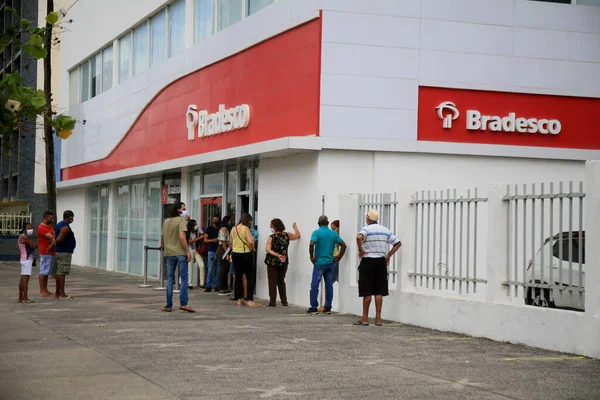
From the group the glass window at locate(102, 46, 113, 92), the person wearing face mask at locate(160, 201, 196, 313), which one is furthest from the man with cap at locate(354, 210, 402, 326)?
the glass window at locate(102, 46, 113, 92)

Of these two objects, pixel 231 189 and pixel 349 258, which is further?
pixel 231 189

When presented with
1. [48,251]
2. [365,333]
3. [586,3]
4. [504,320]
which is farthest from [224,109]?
[504,320]

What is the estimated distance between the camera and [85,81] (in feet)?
125

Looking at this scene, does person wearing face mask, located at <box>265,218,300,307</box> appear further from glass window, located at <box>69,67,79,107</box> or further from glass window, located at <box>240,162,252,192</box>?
glass window, located at <box>69,67,79,107</box>

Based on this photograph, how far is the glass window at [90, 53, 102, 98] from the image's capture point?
35812 millimetres

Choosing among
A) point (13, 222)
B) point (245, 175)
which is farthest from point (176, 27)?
point (13, 222)

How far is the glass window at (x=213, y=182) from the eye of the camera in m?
23.9

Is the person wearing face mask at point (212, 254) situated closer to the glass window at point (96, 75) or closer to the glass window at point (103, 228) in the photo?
the glass window at point (103, 228)

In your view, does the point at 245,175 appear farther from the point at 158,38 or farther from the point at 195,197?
the point at 158,38

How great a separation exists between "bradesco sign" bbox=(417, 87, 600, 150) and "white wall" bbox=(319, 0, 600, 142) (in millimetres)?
182

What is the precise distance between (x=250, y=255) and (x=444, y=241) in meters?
4.90

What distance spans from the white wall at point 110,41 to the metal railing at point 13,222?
7.08 metres

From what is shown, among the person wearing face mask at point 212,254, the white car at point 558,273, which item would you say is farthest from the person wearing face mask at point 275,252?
the white car at point 558,273

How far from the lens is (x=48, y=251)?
18750 millimetres
